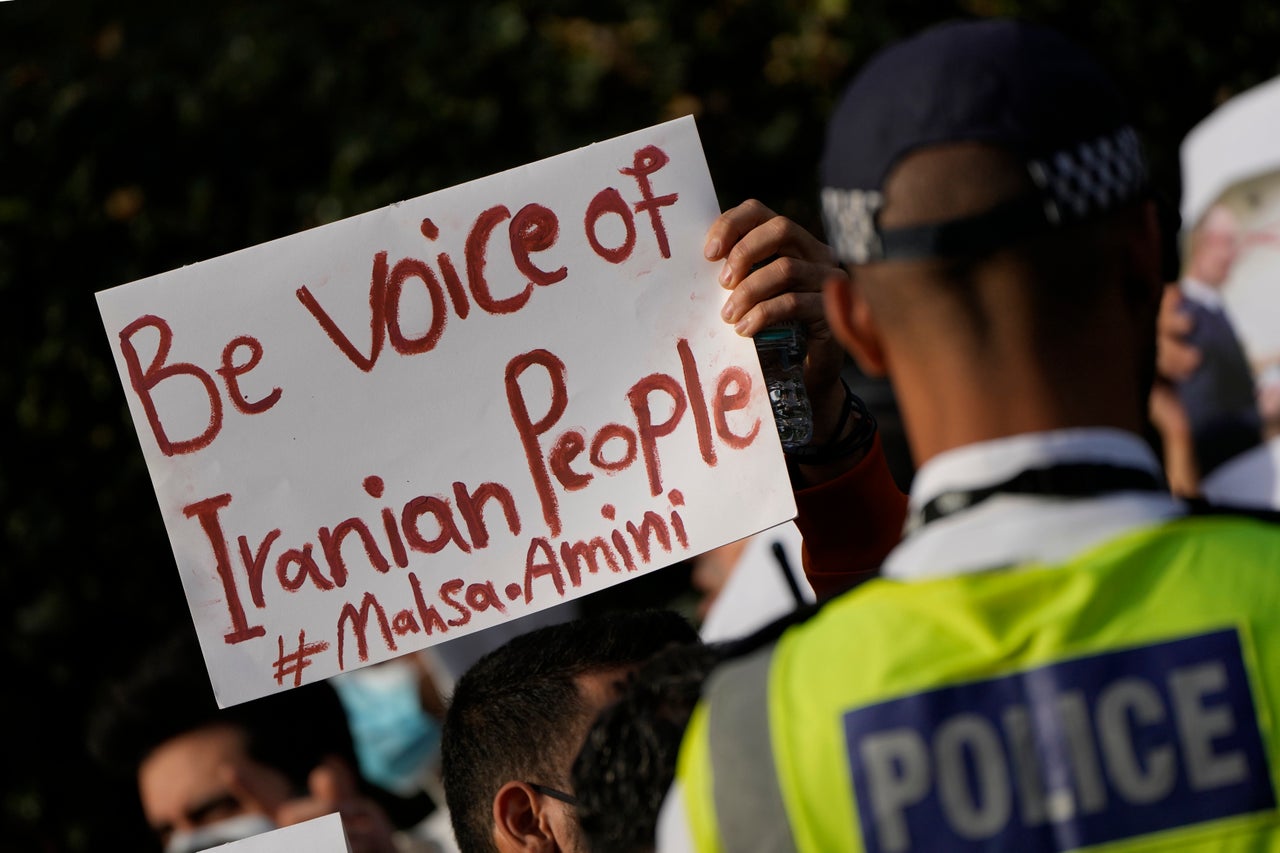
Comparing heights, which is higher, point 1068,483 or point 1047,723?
point 1068,483

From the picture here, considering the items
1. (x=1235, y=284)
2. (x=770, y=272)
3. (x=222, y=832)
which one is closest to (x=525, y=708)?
(x=770, y=272)

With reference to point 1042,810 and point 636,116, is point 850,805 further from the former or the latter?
point 636,116

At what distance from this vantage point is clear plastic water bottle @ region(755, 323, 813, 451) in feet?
6.39

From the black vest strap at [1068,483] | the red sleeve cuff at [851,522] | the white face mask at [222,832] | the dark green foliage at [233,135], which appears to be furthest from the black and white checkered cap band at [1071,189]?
the dark green foliage at [233,135]

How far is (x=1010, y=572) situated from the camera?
1.12 metres

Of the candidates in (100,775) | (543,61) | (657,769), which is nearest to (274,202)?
(543,61)

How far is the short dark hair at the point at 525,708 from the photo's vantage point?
2012 millimetres

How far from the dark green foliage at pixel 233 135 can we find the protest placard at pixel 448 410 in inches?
113

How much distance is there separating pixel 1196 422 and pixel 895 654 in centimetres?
296

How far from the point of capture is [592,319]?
76.0 inches

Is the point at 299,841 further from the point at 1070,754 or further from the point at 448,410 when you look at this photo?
the point at 1070,754

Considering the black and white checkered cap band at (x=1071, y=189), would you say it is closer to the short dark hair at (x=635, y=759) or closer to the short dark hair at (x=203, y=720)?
the short dark hair at (x=635, y=759)

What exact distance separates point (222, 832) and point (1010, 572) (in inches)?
97.7

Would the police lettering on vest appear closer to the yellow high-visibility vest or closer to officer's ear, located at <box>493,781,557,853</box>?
the yellow high-visibility vest
